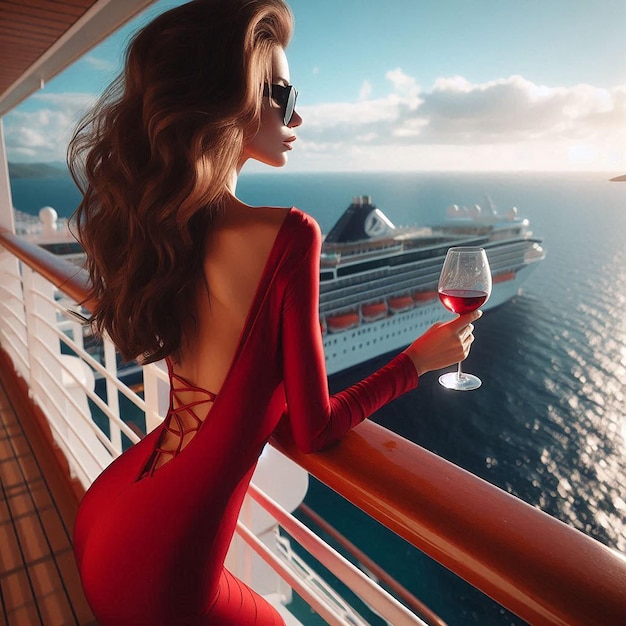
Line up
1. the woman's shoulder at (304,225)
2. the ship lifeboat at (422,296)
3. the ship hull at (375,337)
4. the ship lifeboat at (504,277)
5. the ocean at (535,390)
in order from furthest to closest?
the ship lifeboat at (504,277), the ship lifeboat at (422,296), the ship hull at (375,337), the ocean at (535,390), the woman's shoulder at (304,225)

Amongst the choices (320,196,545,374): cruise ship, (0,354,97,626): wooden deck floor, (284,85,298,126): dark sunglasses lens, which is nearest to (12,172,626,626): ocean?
(320,196,545,374): cruise ship

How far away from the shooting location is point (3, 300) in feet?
6.63

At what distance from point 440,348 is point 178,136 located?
0.30m

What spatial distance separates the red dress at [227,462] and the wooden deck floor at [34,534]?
55cm

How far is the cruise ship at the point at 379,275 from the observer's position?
45.9ft

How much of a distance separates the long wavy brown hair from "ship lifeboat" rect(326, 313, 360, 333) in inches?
529

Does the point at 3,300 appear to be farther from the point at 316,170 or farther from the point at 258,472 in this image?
the point at 316,170

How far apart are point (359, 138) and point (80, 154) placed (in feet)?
114

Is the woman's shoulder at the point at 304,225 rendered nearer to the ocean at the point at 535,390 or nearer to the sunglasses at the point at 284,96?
the sunglasses at the point at 284,96

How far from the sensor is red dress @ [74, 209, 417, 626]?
0.42m

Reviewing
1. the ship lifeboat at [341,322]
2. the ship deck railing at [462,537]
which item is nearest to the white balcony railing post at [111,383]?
the ship deck railing at [462,537]

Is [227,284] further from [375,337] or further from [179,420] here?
[375,337]

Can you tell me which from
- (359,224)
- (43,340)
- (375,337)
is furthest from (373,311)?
(43,340)

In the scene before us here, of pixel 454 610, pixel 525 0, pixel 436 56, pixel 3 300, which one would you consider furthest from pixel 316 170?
pixel 3 300
